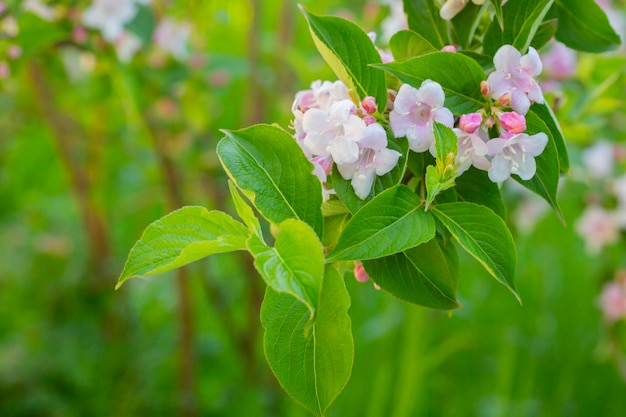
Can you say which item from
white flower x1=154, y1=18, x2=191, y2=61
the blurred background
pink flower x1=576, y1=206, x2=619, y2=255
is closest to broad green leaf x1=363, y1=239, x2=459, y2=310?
the blurred background

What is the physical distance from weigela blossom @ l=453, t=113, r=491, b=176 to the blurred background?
0.50m

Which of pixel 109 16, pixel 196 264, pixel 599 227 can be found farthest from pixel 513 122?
pixel 196 264

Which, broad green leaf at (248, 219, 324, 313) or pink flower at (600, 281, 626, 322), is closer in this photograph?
broad green leaf at (248, 219, 324, 313)

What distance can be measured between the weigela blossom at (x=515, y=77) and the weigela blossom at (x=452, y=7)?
0.20ft

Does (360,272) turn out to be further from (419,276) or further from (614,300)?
(614,300)

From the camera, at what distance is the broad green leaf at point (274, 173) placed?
1.19ft

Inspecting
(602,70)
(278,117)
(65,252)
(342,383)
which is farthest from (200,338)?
(342,383)

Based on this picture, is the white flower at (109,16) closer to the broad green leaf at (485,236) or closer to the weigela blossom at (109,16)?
the weigela blossom at (109,16)

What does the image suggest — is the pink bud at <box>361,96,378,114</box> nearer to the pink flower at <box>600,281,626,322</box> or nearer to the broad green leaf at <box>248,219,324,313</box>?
the broad green leaf at <box>248,219,324,313</box>

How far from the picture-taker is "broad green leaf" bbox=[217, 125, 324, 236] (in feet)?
1.19

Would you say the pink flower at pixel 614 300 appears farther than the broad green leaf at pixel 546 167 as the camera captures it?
Yes

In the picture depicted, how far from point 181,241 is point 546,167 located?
211mm

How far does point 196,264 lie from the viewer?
1.36 metres

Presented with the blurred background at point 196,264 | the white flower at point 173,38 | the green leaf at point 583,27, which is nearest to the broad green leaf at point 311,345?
the green leaf at point 583,27
